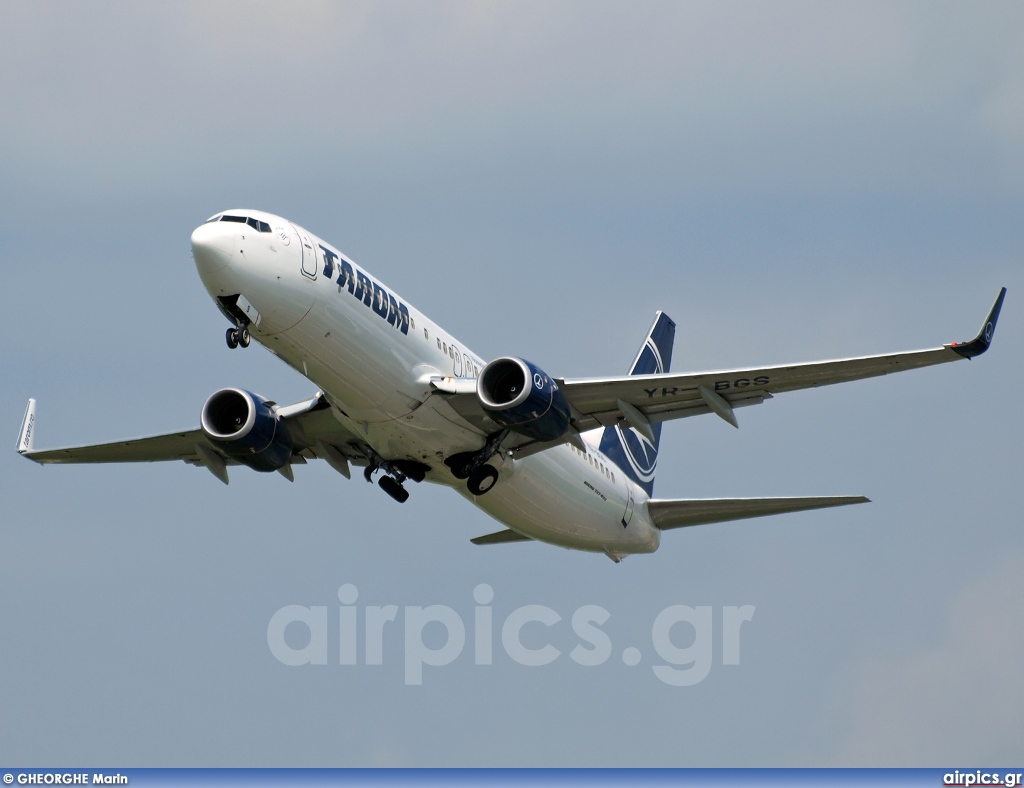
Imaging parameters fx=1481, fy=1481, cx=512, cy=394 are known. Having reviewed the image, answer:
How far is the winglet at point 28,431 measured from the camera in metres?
42.9

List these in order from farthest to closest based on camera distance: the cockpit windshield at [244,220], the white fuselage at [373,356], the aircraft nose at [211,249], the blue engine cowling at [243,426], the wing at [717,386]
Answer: the blue engine cowling at [243,426] → the wing at [717,386] → the cockpit windshield at [244,220] → the white fuselage at [373,356] → the aircraft nose at [211,249]

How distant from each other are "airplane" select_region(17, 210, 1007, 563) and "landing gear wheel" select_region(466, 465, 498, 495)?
1.8 inches

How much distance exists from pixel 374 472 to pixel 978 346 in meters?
15.1

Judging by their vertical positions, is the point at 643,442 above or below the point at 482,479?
above

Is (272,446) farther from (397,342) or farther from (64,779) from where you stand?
(64,779)

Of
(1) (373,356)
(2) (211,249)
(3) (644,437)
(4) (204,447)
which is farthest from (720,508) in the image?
(2) (211,249)

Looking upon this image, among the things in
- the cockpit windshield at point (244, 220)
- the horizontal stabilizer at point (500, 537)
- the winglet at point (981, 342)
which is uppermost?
the cockpit windshield at point (244, 220)

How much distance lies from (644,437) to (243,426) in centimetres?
1209

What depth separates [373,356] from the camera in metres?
33.6

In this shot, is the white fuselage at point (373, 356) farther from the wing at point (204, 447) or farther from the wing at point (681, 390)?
the wing at point (204, 447)

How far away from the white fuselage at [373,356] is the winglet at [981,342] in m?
11.7

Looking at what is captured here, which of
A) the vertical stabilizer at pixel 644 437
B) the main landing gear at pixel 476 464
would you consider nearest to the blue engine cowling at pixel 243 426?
the main landing gear at pixel 476 464

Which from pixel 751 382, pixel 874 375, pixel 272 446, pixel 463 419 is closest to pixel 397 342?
pixel 463 419

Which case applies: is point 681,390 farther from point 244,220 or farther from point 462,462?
point 244,220
